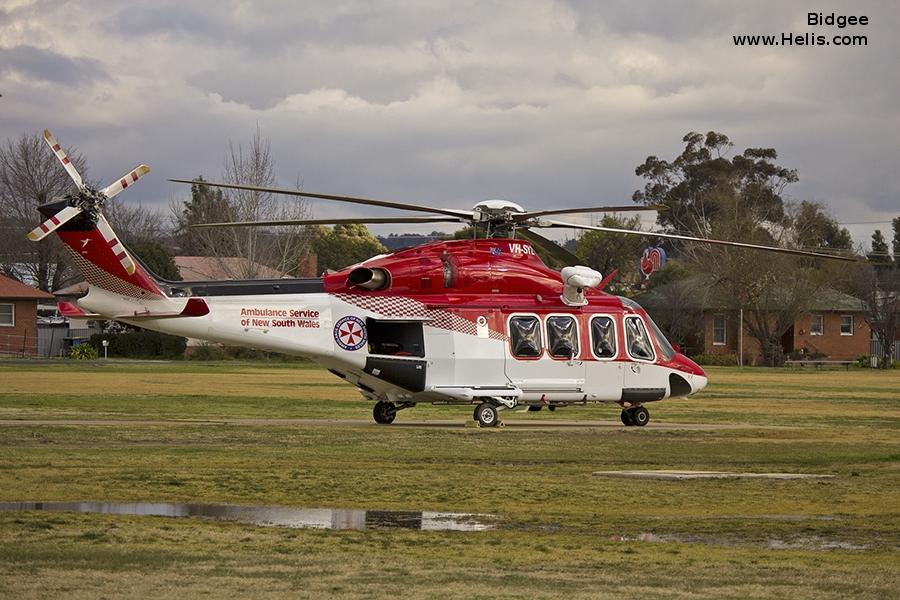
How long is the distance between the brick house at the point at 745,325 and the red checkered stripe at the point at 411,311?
65.2m

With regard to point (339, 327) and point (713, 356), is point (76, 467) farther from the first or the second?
point (713, 356)

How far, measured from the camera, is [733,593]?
1139cm

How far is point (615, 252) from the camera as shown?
99938 millimetres

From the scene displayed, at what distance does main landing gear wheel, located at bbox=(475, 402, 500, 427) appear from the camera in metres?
30.4

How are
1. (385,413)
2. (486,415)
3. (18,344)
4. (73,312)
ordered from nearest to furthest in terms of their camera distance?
1. (73,312)
2. (486,415)
3. (385,413)
4. (18,344)

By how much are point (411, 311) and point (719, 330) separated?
72.3 metres

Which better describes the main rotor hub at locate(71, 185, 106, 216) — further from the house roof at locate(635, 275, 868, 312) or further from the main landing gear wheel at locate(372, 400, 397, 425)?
the house roof at locate(635, 275, 868, 312)

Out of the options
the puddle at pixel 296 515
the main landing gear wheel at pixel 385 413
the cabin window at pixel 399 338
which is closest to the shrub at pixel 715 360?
the main landing gear wheel at pixel 385 413

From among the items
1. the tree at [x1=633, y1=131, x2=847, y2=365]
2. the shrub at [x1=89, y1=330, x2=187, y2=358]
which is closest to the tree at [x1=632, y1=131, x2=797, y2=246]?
the tree at [x1=633, y1=131, x2=847, y2=365]

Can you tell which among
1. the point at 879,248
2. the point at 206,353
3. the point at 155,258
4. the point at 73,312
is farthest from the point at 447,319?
the point at 879,248

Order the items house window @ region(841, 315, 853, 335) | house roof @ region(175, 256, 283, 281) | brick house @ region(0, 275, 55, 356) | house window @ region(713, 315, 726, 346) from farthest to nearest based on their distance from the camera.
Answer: house window @ region(841, 315, 853, 335) → house window @ region(713, 315, 726, 346) → house roof @ region(175, 256, 283, 281) → brick house @ region(0, 275, 55, 356)

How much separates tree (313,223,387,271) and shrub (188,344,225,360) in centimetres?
4565

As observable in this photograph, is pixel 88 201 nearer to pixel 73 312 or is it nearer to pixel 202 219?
pixel 73 312

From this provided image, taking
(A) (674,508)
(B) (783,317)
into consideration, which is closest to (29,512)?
(A) (674,508)
